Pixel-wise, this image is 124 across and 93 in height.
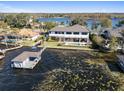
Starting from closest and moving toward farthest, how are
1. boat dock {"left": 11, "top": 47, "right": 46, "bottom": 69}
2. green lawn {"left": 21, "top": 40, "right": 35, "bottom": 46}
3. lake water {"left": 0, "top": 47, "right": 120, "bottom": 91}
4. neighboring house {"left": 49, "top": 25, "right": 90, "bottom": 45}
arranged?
lake water {"left": 0, "top": 47, "right": 120, "bottom": 91} < boat dock {"left": 11, "top": 47, "right": 46, "bottom": 69} < green lawn {"left": 21, "top": 40, "right": 35, "bottom": 46} < neighboring house {"left": 49, "top": 25, "right": 90, "bottom": 45}

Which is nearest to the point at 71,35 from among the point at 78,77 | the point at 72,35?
the point at 72,35

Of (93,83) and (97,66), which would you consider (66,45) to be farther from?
(93,83)

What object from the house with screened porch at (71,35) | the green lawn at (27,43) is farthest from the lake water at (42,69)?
the house with screened porch at (71,35)

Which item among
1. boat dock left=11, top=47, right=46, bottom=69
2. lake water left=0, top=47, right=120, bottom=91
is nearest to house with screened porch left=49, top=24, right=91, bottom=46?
lake water left=0, top=47, right=120, bottom=91

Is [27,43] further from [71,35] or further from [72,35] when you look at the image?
[72,35]

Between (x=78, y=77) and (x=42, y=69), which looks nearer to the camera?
(x=78, y=77)

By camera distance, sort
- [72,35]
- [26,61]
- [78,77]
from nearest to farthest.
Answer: [78,77], [26,61], [72,35]

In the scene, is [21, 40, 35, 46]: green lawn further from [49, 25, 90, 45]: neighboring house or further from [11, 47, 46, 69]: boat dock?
[11, 47, 46, 69]: boat dock
